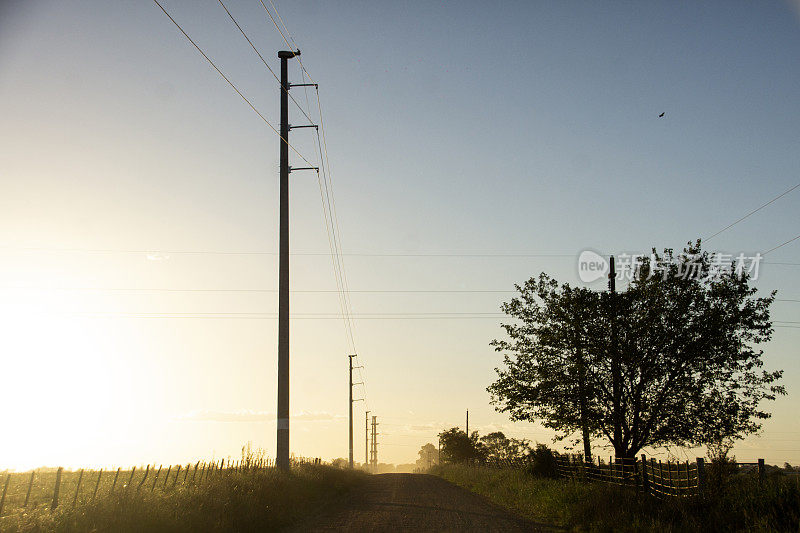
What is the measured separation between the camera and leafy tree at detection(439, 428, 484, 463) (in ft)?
272

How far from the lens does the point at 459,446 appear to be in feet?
275

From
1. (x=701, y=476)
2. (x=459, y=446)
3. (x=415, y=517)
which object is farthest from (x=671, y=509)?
(x=459, y=446)

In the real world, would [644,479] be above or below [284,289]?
below

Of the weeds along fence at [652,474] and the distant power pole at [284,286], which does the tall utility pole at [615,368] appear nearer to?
the weeds along fence at [652,474]

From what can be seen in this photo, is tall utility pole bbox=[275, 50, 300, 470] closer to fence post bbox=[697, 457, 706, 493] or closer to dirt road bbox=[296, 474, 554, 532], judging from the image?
dirt road bbox=[296, 474, 554, 532]

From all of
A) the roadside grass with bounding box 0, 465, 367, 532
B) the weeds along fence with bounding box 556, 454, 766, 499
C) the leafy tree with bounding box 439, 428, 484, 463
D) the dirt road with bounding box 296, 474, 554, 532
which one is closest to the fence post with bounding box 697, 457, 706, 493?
the weeds along fence with bounding box 556, 454, 766, 499

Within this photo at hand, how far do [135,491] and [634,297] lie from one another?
24.3 m

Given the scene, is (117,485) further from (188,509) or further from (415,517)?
(415,517)

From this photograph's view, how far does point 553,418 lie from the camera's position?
30.8m

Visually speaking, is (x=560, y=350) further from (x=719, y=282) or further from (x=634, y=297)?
(x=719, y=282)

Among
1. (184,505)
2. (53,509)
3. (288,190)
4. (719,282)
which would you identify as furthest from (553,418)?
(53,509)

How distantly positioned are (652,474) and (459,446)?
66544 mm

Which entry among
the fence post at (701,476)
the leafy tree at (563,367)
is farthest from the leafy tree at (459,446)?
the fence post at (701,476)

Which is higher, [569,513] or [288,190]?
[288,190]
